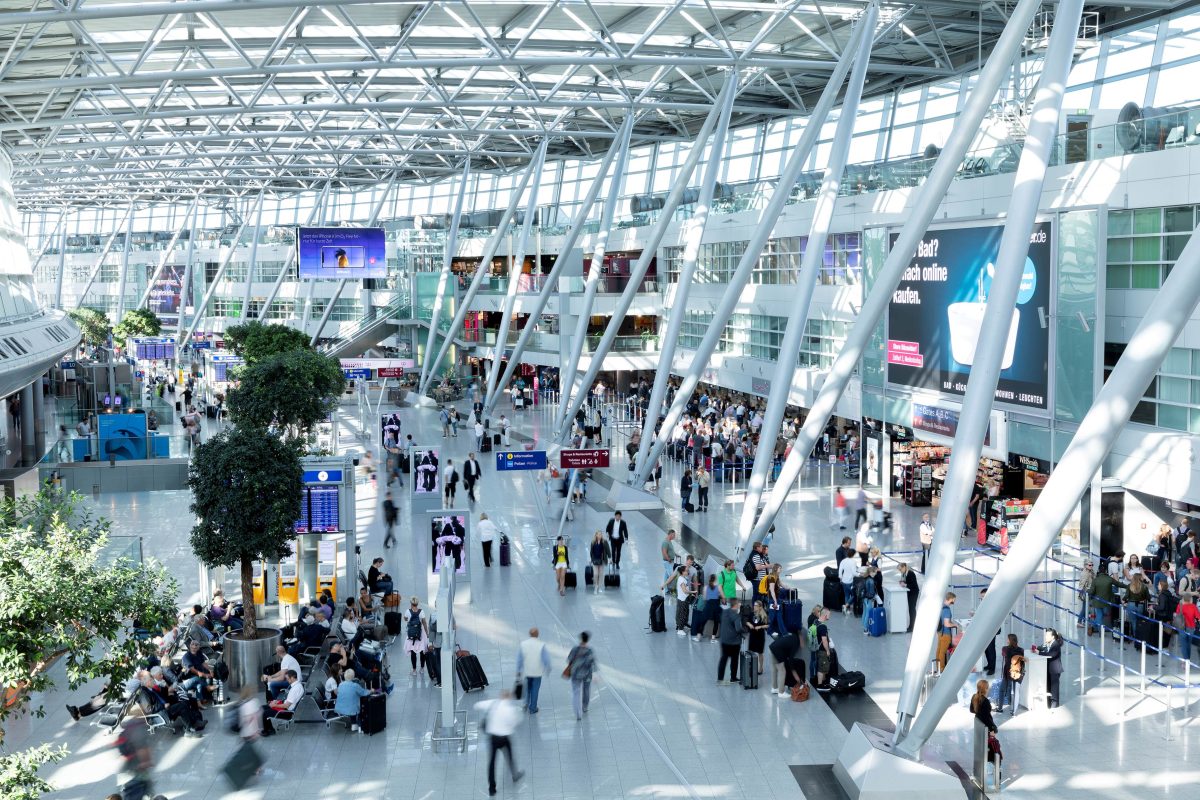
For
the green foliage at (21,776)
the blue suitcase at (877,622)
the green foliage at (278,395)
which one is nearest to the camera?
the green foliage at (21,776)

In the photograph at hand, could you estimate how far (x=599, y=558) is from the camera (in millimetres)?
20484

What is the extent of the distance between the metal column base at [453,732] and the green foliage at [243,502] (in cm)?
358

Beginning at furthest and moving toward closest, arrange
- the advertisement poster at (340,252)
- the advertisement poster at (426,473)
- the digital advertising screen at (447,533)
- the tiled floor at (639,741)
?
the advertisement poster at (340,252), the advertisement poster at (426,473), the digital advertising screen at (447,533), the tiled floor at (639,741)

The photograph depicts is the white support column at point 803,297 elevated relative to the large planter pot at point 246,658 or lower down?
elevated

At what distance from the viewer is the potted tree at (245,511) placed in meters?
15.5

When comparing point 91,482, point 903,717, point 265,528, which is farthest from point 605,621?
point 91,482

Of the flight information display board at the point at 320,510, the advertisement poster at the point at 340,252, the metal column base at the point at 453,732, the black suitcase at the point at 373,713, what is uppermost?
the advertisement poster at the point at 340,252

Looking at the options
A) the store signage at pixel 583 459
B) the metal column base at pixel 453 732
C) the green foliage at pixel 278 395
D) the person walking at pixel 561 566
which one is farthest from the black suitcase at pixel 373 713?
the green foliage at pixel 278 395

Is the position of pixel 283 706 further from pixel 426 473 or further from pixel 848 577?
pixel 426 473

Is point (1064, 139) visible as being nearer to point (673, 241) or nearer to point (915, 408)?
point (915, 408)

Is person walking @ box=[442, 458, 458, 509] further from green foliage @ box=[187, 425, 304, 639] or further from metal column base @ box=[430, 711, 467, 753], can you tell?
metal column base @ box=[430, 711, 467, 753]

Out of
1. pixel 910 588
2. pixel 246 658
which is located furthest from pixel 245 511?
pixel 910 588

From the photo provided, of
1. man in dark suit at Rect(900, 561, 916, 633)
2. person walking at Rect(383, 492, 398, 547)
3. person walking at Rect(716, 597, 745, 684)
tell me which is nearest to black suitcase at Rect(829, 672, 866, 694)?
person walking at Rect(716, 597, 745, 684)

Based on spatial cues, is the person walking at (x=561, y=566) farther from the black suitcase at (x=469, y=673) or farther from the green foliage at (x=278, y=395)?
the green foliage at (x=278, y=395)
